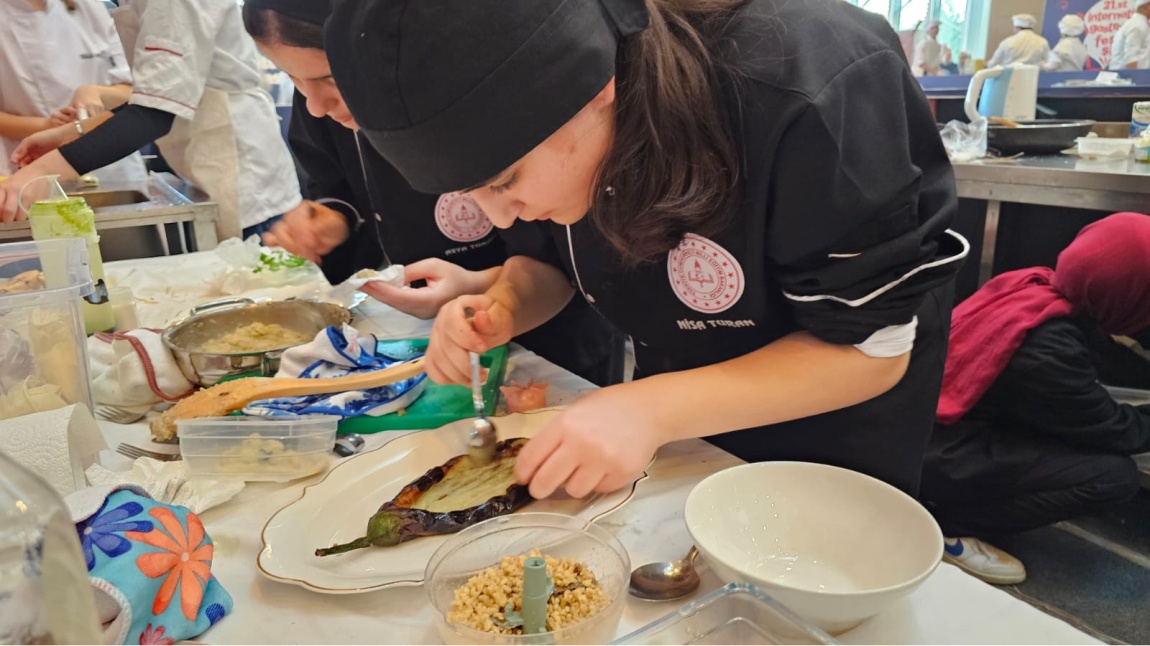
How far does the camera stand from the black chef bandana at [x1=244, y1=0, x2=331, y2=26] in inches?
39.9

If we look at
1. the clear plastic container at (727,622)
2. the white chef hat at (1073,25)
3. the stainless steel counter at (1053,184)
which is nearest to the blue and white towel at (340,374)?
the clear plastic container at (727,622)

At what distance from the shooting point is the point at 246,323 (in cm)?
142

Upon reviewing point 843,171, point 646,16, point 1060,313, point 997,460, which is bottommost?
point 997,460

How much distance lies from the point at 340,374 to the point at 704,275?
589 millimetres

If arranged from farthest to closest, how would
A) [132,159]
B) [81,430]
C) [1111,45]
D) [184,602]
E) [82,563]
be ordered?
[1111,45], [132,159], [81,430], [184,602], [82,563]

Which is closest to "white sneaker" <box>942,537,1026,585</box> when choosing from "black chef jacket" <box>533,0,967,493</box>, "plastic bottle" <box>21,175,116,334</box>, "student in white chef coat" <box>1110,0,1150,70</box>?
"black chef jacket" <box>533,0,967,493</box>

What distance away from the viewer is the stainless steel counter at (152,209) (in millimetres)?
2295

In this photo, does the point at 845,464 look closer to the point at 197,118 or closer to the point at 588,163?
the point at 588,163

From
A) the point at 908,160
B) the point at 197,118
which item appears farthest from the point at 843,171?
the point at 197,118

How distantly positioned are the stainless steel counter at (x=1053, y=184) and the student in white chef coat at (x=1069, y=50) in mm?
3403

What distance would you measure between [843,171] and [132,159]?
3455 mm

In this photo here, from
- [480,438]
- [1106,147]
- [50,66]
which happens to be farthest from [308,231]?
[1106,147]

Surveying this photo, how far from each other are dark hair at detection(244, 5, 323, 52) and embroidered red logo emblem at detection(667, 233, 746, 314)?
56 centimetres

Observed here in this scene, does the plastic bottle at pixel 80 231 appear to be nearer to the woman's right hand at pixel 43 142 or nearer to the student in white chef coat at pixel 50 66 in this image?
the woman's right hand at pixel 43 142
